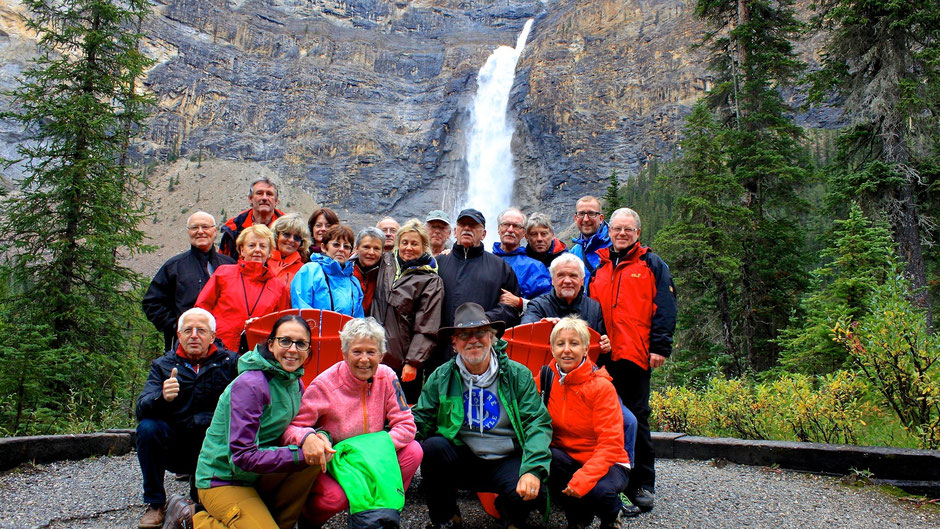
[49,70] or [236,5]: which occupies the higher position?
[236,5]

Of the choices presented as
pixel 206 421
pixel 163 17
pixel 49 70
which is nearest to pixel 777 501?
pixel 206 421

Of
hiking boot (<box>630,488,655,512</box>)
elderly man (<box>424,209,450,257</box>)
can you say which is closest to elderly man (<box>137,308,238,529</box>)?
elderly man (<box>424,209,450,257</box>)

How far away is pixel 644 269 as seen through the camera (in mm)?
4105

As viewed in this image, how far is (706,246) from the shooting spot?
11.9 meters

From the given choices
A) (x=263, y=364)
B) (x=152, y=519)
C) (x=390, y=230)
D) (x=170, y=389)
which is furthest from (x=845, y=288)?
(x=152, y=519)

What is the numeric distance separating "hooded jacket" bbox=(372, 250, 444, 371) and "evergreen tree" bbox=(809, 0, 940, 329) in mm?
9529

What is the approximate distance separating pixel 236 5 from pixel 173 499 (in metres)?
112

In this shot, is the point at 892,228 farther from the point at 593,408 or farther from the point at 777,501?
the point at 593,408

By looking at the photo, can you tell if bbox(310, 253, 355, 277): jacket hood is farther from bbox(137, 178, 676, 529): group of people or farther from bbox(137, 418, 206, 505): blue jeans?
bbox(137, 418, 206, 505): blue jeans

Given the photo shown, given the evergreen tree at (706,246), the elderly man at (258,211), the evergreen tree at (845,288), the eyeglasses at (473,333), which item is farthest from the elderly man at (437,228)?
the evergreen tree at (706,246)

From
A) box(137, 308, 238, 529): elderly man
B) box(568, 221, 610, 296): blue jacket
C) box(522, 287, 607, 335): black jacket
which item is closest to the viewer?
box(137, 308, 238, 529): elderly man

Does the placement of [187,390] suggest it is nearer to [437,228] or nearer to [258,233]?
[258,233]

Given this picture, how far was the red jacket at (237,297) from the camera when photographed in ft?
12.8

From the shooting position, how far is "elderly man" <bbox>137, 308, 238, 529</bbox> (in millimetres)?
3324
